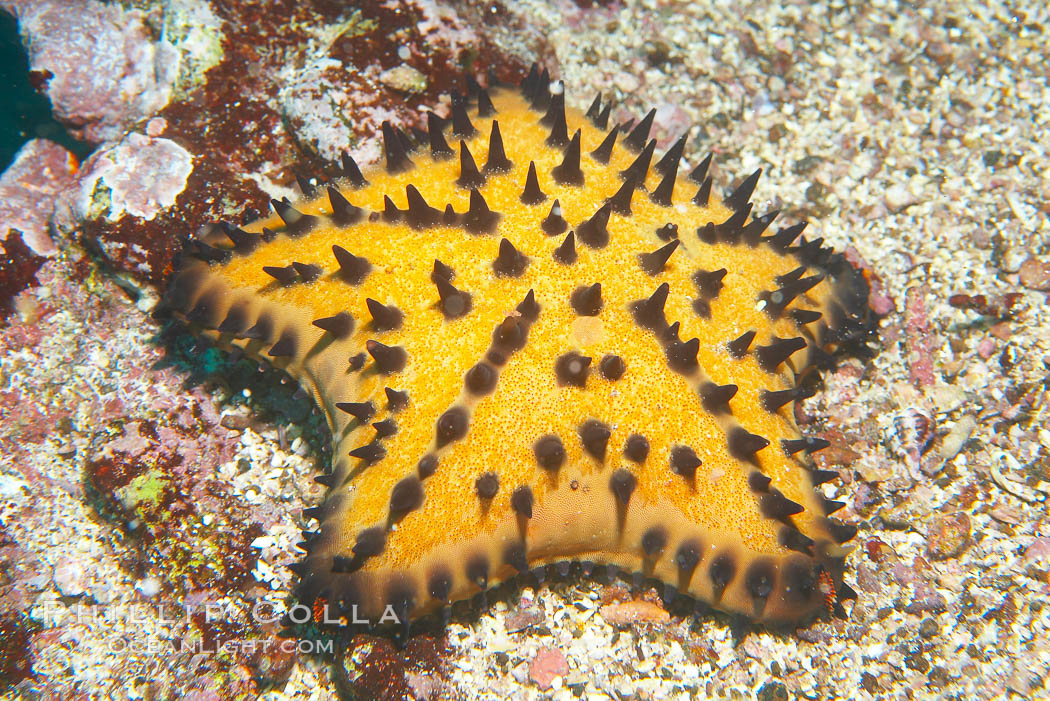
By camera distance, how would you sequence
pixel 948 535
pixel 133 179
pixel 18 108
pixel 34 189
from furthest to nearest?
pixel 18 108 → pixel 34 189 → pixel 133 179 → pixel 948 535

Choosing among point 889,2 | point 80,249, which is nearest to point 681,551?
point 80,249

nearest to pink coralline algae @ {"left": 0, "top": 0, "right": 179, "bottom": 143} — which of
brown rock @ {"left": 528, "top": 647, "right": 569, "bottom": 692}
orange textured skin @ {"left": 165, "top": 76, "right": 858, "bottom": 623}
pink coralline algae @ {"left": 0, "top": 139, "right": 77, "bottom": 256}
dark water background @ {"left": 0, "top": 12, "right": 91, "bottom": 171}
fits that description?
dark water background @ {"left": 0, "top": 12, "right": 91, "bottom": 171}

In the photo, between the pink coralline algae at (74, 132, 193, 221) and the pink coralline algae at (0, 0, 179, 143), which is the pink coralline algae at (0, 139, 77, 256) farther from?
the pink coralline algae at (0, 0, 179, 143)

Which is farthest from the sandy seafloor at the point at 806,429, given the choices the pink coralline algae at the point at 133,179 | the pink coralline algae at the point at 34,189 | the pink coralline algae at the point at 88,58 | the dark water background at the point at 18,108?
the dark water background at the point at 18,108

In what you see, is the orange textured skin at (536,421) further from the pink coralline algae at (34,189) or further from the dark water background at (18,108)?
the dark water background at (18,108)

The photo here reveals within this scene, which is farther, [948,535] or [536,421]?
[948,535]

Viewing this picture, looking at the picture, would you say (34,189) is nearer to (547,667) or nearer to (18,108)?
(18,108)

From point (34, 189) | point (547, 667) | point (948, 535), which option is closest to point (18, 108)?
point (34, 189)
